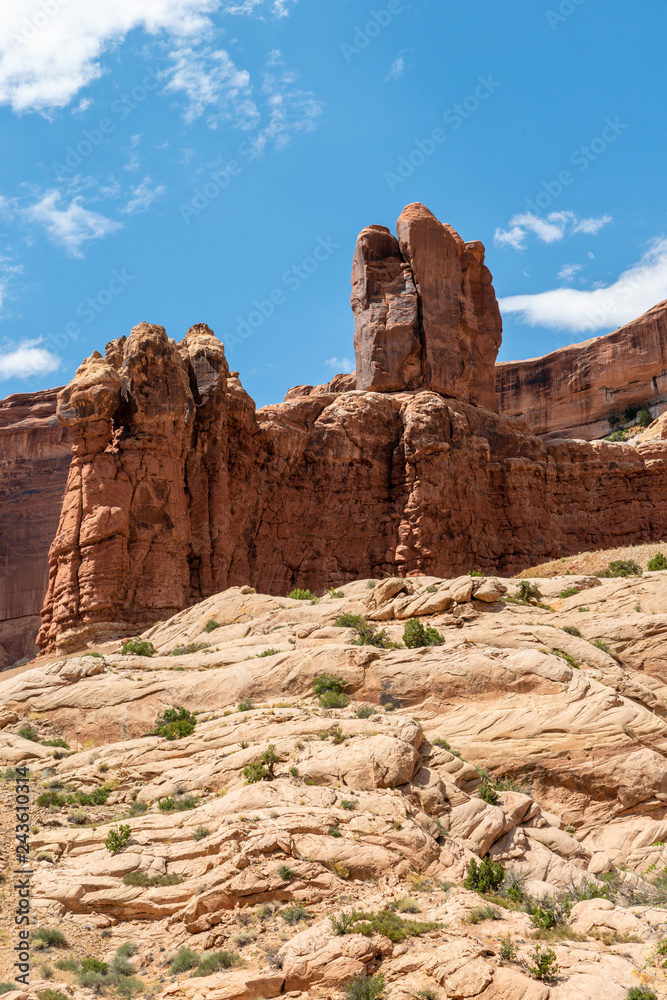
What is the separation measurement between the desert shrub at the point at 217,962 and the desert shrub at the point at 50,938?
8.30 feet

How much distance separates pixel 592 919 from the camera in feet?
50.4

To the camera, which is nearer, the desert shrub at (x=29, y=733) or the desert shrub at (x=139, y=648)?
the desert shrub at (x=29, y=733)

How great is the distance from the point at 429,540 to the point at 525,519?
6.66 meters

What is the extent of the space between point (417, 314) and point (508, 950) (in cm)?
4139

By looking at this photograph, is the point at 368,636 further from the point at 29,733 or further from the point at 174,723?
the point at 29,733

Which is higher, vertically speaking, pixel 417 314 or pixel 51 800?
pixel 417 314

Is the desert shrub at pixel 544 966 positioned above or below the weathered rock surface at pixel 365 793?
below

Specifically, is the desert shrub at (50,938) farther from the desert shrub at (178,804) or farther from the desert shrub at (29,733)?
the desert shrub at (29,733)

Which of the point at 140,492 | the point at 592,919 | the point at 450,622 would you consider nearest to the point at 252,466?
the point at 140,492

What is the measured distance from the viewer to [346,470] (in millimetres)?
Result: 45844

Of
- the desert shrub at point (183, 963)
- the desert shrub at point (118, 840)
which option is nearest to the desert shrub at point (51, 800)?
the desert shrub at point (118, 840)

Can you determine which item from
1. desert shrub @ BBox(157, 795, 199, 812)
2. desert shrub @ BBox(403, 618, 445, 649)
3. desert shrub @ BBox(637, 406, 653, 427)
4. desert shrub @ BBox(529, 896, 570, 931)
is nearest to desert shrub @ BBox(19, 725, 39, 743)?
desert shrub @ BBox(157, 795, 199, 812)

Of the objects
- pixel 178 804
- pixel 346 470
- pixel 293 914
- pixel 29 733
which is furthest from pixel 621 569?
pixel 293 914

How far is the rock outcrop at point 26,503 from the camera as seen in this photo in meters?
67.4
